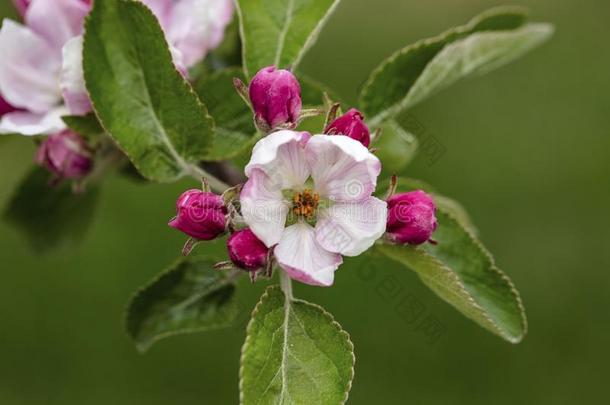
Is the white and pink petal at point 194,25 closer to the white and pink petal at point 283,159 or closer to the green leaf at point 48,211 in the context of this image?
the white and pink petal at point 283,159

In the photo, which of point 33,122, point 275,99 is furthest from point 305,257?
point 33,122

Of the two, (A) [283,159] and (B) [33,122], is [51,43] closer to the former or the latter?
(B) [33,122]

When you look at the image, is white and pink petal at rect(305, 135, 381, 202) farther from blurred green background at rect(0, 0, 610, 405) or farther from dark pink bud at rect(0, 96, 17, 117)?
blurred green background at rect(0, 0, 610, 405)

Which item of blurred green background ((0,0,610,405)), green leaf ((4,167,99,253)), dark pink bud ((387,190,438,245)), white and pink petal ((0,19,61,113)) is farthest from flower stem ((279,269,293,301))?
blurred green background ((0,0,610,405))

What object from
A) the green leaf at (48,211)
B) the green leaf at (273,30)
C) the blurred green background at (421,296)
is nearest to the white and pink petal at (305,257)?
the green leaf at (273,30)

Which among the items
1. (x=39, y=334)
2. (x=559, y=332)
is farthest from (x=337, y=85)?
(x=39, y=334)

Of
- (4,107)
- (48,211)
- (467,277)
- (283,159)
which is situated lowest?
(48,211)
